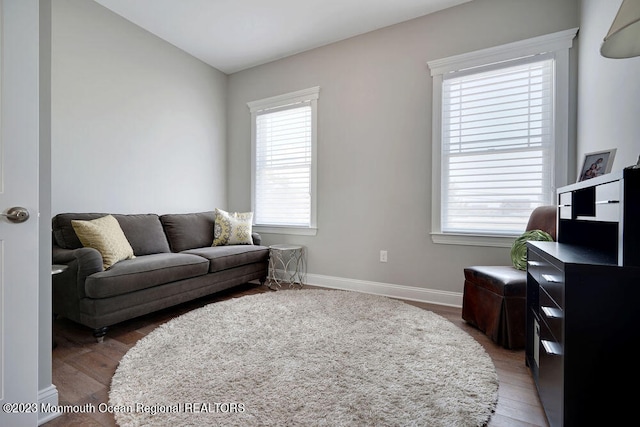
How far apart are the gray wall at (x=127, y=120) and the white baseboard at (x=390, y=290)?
1.94 m

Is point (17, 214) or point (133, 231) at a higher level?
point (17, 214)

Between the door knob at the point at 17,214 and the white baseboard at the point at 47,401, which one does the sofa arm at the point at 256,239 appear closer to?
the white baseboard at the point at 47,401

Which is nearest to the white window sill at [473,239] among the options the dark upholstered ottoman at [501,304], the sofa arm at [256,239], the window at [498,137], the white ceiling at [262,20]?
the window at [498,137]

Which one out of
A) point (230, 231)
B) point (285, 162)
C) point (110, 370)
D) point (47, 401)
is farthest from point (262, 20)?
point (47, 401)

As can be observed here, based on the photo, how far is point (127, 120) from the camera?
10.5 feet

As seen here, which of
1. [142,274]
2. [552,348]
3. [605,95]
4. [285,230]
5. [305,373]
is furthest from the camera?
[285,230]

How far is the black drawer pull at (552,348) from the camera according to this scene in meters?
1.06

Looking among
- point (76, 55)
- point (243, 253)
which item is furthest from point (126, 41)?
point (243, 253)

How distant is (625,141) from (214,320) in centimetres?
291

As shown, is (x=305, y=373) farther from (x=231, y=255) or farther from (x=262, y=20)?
(x=262, y=20)

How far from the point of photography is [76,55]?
2.78 meters

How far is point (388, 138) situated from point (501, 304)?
6.33 ft

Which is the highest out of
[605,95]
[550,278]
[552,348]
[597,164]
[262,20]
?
[262,20]

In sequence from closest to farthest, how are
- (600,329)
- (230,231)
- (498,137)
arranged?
(600,329) < (498,137) < (230,231)
